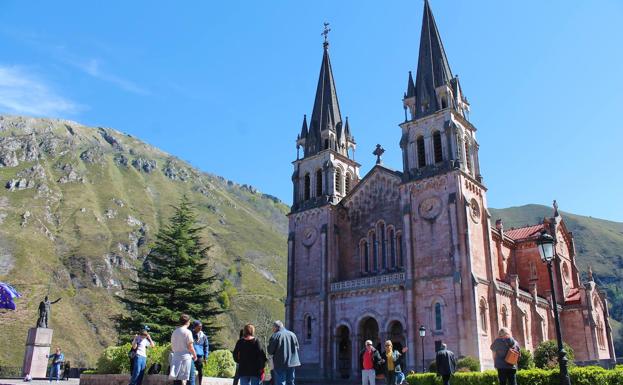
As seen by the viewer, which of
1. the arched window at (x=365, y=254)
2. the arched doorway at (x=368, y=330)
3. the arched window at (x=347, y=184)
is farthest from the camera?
the arched window at (x=347, y=184)

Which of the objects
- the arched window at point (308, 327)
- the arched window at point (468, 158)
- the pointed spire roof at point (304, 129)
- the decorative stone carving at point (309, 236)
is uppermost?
the pointed spire roof at point (304, 129)

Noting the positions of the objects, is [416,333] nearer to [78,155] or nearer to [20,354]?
[20,354]

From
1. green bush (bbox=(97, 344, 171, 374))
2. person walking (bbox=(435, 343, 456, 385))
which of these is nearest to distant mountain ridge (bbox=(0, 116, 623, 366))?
green bush (bbox=(97, 344, 171, 374))

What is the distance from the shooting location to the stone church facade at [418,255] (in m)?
36.5

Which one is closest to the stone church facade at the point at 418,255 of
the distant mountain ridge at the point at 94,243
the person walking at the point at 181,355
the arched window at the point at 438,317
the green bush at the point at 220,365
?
the arched window at the point at 438,317

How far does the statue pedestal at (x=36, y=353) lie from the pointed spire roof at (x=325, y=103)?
29022 mm

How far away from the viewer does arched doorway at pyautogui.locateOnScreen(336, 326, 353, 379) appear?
136ft

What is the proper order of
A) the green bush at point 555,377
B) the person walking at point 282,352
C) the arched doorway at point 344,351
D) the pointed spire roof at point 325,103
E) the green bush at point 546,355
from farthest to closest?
the pointed spire roof at point 325,103, the arched doorway at point 344,351, the green bush at point 546,355, the green bush at point 555,377, the person walking at point 282,352

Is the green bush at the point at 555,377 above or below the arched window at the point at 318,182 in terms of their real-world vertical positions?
below

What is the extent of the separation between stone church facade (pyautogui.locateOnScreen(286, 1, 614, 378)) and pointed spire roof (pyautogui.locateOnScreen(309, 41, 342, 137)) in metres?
0.15

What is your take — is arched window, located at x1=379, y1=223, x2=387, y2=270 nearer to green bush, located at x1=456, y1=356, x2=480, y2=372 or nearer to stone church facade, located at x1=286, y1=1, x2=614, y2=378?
stone church facade, located at x1=286, y1=1, x2=614, y2=378

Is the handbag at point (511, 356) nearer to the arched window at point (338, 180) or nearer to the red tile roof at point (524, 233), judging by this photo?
the arched window at point (338, 180)

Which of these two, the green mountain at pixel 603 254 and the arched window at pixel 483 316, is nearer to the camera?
the arched window at pixel 483 316

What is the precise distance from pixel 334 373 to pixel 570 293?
22.8 metres
